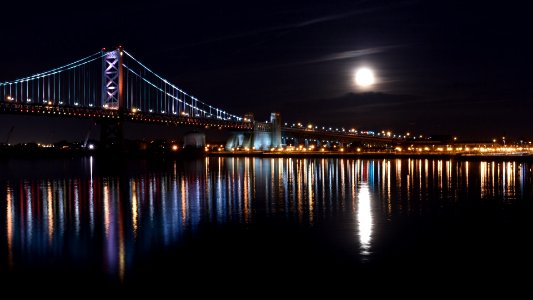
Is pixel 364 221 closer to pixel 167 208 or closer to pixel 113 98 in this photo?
pixel 167 208

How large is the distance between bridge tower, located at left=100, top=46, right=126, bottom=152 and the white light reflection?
36.1 meters

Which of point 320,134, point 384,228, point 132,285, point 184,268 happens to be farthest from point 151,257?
point 320,134

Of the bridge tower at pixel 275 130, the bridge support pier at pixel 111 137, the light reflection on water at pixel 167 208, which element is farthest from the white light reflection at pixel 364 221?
the bridge tower at pixel 275 130

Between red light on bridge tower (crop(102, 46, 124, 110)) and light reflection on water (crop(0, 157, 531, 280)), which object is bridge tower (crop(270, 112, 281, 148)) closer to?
red light on bridge tower (crop(102, 46, 124, 110))

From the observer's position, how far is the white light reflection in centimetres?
952

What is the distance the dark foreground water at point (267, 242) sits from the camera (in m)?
7.44

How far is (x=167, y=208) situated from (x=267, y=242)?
502cm

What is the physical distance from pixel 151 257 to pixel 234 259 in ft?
3.99

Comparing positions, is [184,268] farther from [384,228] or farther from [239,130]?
[239,130]

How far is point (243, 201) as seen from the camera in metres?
15.9

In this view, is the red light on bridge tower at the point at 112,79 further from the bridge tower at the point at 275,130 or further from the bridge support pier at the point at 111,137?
the bridge tower at the point at 275,130

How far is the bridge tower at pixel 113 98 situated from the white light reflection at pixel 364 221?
36136 millimetres

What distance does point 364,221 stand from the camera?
12.1 m

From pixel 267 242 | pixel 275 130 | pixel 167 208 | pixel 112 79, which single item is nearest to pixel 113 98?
pixel 112 79
